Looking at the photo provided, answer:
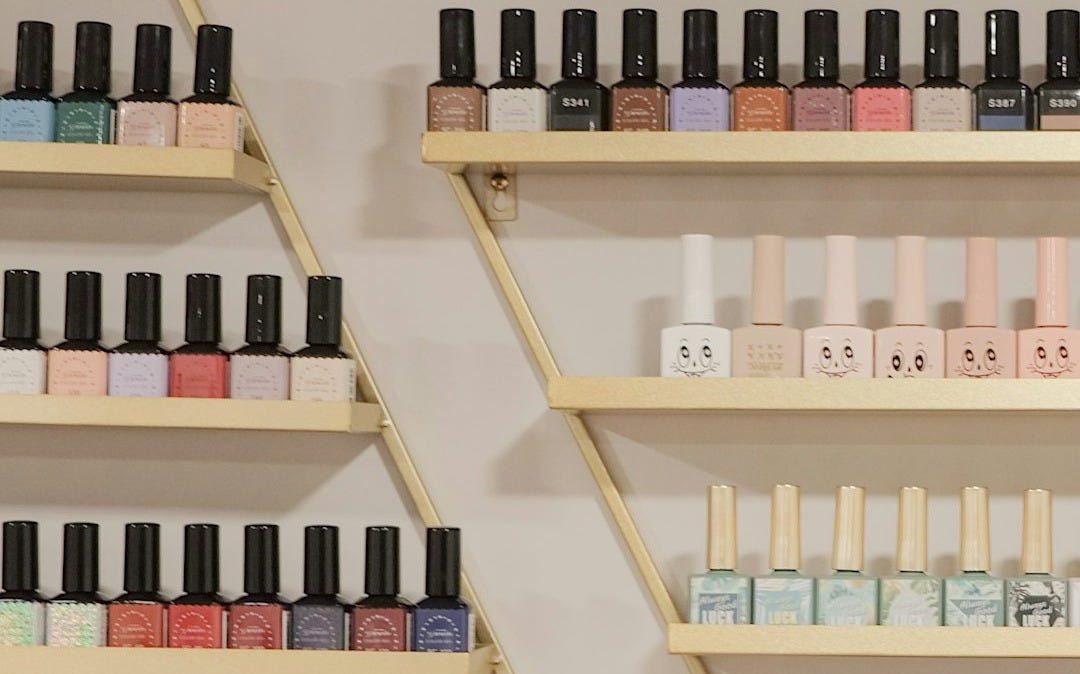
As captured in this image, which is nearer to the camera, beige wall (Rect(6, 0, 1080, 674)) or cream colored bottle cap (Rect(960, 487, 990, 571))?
cream colored bottle cap (Rect(960, 487, 990, 571))

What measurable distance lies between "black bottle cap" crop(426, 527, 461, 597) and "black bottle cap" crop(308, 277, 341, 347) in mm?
167

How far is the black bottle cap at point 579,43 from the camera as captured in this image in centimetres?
117

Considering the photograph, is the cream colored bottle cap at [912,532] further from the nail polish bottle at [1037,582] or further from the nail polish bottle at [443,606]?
the nail polish bottle at [443,606]

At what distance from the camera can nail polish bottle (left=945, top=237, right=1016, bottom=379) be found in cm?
113

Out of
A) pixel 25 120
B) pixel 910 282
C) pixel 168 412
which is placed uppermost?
pixel 25 120

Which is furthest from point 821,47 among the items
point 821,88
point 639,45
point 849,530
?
Result: point 849,530

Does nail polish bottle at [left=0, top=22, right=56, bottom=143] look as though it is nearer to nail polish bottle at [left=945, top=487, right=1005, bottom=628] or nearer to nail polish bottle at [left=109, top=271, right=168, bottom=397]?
nail polish bottle at [left=109, top=271, right=168, bottom=397]

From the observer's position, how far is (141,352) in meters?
1.16

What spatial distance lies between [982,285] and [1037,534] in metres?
0.19

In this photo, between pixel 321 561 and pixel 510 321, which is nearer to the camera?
pixel 321 561

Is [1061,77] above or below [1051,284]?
above

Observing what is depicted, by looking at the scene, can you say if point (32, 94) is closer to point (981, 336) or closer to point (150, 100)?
point (150, 100)

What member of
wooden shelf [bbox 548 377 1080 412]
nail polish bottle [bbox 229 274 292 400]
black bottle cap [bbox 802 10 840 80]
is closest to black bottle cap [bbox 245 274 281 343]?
nail polish bottle [bbox 229 274 292 400]

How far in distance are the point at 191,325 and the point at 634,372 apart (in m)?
0.36
